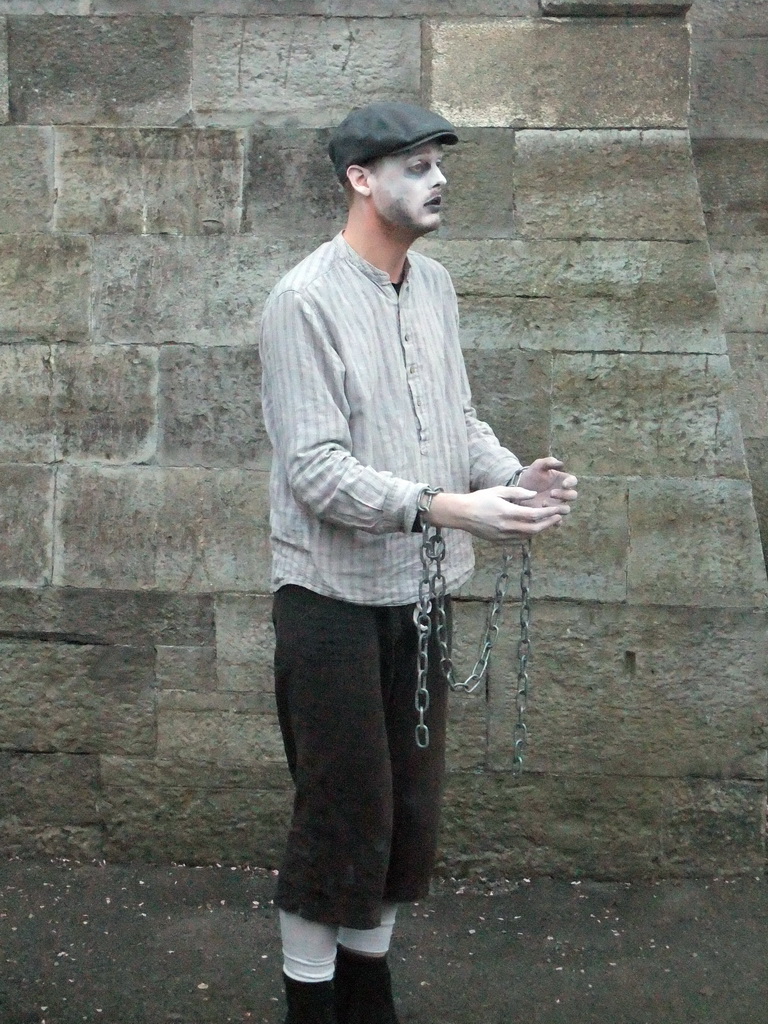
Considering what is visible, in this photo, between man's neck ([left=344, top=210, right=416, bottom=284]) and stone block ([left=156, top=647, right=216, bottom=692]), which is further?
stone block ([left=156, top=647, right=216, bottom=692])

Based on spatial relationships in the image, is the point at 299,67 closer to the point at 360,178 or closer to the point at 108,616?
the point at 360,178

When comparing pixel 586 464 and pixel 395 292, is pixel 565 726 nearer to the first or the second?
pixel 586 464

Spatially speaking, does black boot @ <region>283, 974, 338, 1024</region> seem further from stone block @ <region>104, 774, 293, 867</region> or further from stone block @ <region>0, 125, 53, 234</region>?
stone block @ <region>0, 125, 53, 234</region>

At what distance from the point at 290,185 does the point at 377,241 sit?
1372 millimetres

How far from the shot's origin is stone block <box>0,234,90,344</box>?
13.5ft

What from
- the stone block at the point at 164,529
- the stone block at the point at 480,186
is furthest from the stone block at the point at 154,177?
the stone block at the point at 164,529

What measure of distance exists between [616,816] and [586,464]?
1067mm

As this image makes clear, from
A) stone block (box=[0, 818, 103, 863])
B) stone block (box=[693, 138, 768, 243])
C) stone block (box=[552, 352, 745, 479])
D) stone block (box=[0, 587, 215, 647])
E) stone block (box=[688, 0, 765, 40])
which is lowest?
stone block (box=[0, 818, 103, 863])

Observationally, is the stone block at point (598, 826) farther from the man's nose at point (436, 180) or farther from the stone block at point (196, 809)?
the man's nose at point (436, 180)

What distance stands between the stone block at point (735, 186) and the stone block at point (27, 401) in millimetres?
2250

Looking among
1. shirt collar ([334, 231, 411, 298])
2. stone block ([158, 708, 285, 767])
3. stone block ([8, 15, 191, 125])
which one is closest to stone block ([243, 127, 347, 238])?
stone block ([8, 15, 191, 125])

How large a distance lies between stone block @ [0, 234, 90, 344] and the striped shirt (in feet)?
5.05

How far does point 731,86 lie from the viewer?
462 centimetres

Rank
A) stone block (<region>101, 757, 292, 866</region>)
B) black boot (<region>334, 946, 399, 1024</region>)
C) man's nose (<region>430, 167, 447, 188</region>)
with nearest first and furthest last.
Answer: man's nose (<region>430, 167, 447, 188</region>)
black boot (<region>334, 946, 399, 1024</region>)
stone block (<region>101, 757, 292, 866</region>)
